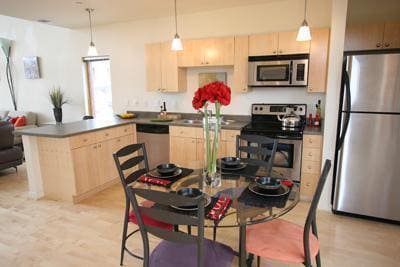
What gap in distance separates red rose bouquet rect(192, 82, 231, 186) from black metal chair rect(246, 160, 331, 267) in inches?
19.0

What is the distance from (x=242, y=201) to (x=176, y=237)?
20.5 inches

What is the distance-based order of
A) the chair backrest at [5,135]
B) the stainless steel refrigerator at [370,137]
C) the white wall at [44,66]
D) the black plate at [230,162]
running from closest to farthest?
the black plate at [230,162] < the stainless steel refrigerator at [370,137] < the chair backrest at [5,135] < the white wall at [44,66]

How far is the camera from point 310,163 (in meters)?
3.22

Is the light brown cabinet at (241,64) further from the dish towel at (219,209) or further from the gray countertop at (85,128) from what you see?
the dish towel at (219,209)

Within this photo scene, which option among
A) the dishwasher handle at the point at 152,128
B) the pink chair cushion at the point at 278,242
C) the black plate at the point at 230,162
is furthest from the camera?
the dishwasher handle at the point at 152,128

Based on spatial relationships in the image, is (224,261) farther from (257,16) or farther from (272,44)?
(257,16)

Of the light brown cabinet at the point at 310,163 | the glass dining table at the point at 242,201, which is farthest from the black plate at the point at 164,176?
the light brown cabinet at the point at 310,163

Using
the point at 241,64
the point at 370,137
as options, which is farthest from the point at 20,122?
the point at 370,137

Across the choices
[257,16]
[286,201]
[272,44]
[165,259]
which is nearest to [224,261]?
[165,259]

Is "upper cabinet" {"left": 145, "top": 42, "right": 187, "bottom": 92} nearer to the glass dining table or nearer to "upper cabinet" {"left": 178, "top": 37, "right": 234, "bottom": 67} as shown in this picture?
"upper cabinet" {"left": 178, "top": 37, "right": 234, "bottom": 67}

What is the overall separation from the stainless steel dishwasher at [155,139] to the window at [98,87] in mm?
1398

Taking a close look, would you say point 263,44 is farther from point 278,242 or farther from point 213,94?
point 278,242

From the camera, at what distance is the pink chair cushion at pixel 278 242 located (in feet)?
5.22

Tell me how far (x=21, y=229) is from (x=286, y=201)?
2768 mm
